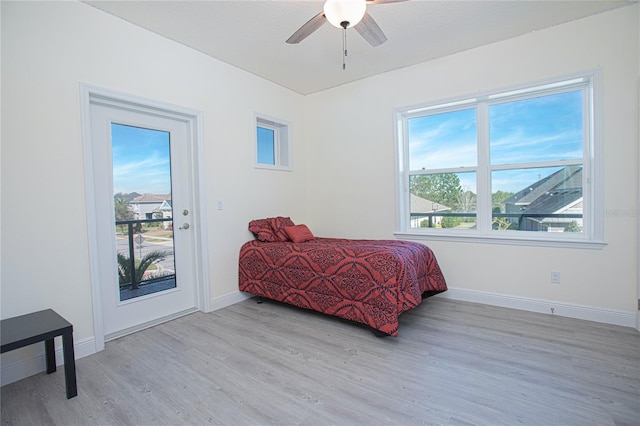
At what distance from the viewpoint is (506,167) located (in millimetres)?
3129

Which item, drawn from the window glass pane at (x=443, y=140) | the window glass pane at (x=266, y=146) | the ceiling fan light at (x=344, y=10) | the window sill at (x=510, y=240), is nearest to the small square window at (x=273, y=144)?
the window glass pane at (x=266, y=146)

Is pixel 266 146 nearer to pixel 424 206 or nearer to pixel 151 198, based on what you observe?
pixel 151 198

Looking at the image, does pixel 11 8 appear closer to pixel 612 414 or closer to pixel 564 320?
pixel 612 414

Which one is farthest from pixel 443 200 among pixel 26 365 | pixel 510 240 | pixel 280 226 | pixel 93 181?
pixel 26 365

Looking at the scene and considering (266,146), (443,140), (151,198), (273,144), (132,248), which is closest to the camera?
(132,248)

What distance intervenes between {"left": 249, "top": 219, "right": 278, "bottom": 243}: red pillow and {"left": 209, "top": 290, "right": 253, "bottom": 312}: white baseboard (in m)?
0.69

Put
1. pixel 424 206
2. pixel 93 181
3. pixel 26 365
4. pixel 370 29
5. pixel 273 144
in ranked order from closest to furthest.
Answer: pixel 26 365 → pixel 370 29 → pixel 93 181 → pixel 424 206 → pixel 273 144

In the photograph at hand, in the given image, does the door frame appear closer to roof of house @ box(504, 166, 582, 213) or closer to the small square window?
the small square window

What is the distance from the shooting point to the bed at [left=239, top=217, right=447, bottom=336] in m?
2.45

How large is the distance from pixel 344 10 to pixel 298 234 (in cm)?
233

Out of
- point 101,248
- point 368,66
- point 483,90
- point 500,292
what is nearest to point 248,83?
point 368,66

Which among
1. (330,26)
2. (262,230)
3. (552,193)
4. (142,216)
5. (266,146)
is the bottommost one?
(262,230)

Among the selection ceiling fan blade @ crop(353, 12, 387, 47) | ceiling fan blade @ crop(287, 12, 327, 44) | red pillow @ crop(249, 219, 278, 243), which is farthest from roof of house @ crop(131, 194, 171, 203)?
ceiling fan blade @ crop(353, 12, 387, 47)

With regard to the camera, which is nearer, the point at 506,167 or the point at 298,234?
the point at 506,167
